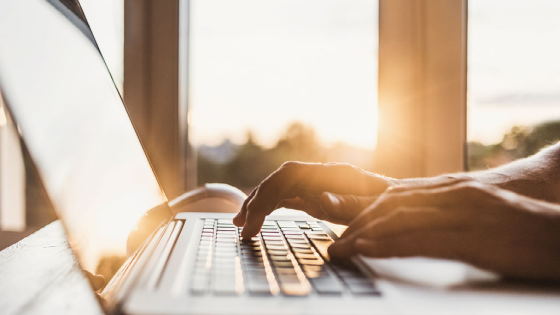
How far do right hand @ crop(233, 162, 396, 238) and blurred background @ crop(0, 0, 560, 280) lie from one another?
1.49 feet

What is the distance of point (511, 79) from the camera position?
1017 mm

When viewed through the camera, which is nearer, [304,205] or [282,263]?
[282,263]

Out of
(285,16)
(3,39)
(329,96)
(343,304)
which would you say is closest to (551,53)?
(329,96)

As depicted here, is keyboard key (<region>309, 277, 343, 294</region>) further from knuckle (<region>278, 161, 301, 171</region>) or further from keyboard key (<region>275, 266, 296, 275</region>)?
knuckle (<region>278, 161, 301, 171</region>)

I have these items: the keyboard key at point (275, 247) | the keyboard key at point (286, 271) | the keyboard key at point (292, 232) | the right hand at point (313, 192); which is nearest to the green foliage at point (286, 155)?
the right hand at point (313, 192)

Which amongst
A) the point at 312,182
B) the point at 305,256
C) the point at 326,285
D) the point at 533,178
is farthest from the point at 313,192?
the point at 533,178

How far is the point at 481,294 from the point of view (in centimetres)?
30

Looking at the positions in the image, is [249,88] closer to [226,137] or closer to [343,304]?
[226,137]

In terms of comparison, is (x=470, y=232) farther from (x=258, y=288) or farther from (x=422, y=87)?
(x=422, y=87)

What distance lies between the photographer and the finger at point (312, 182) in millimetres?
588

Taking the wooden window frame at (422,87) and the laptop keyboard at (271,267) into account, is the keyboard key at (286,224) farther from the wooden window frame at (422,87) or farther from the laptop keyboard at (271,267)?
the wooden window frame at (422,87)

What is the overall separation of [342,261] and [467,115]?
2.76 feet

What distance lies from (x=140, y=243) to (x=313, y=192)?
1.01 feet

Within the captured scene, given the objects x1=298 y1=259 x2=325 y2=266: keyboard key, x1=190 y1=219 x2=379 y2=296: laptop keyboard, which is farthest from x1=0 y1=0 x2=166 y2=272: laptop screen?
x1=298 y1=259 x2=325 y2=266: keyboard key
